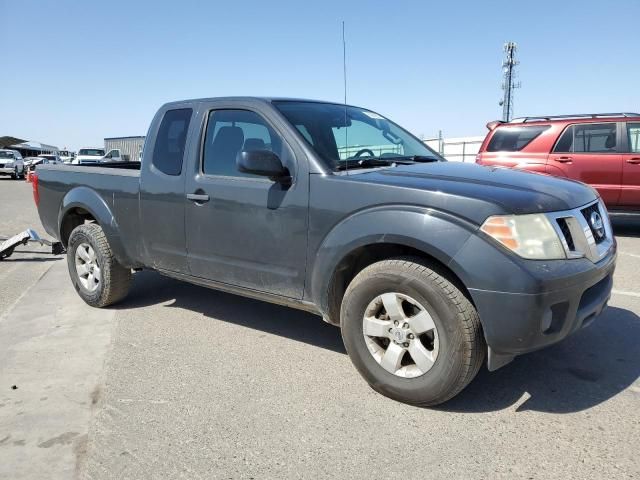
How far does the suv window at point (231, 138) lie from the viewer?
3.78 meters

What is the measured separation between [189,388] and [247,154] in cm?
150

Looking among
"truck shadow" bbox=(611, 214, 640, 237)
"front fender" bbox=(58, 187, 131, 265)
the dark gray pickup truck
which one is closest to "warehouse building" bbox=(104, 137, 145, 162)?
"truck shadow" bbox=(611, 214, 640, 237)

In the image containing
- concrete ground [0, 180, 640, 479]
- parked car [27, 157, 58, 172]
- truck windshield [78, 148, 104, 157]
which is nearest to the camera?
concrete ground [0, 180, 640, 479]

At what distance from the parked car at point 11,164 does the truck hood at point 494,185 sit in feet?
120

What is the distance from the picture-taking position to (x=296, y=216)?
343 cm

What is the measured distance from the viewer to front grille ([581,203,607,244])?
310 centimetres

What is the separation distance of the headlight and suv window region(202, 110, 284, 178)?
1631mm

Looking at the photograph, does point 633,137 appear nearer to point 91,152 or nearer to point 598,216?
point 598,216

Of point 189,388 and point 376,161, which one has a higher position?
point 376,161

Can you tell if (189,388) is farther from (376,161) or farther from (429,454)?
(376,161)

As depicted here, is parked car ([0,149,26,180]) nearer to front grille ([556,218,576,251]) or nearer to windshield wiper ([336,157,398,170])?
windshield wiper ([336,157,398,170])

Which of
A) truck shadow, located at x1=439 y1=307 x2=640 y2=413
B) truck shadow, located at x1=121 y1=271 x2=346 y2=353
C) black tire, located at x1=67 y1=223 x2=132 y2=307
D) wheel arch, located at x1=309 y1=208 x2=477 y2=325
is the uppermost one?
wheel arch, located at x1=309 y1=208 x2=477 y2=325

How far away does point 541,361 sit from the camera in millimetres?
3623

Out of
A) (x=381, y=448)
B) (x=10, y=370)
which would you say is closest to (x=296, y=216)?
(x=381, y=448)
